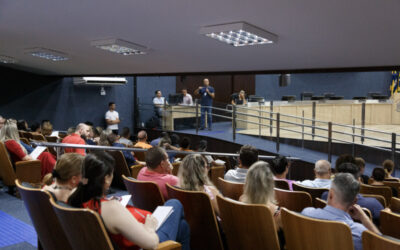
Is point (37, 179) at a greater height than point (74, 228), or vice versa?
point (74, 228)

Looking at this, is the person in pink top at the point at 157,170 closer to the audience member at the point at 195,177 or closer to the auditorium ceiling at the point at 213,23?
the audience member at the point at 195,177

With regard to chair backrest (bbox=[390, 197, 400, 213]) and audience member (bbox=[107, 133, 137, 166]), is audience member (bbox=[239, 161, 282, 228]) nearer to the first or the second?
chair backrest (bbox=[390, 197, 400, 213])

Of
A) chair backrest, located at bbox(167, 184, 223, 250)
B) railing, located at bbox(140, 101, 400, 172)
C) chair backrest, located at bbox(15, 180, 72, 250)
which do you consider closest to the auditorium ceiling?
chair backrest, located at bbox(167, 184, 223, 250)

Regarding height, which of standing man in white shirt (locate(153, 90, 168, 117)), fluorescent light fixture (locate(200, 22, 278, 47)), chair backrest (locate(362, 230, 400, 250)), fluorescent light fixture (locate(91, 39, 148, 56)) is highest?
fluorescent light fixture (locate(91, 39, 148, 56))

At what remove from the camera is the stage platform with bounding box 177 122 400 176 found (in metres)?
6.71

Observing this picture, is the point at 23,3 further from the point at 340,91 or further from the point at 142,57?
the point at 340,91

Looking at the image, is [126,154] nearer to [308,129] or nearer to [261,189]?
[261,189]

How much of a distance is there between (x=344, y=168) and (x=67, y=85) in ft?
29.8

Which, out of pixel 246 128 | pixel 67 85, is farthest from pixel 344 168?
pixel 67 85

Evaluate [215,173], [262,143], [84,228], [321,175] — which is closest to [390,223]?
[321,175]

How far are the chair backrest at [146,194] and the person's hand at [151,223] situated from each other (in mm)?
612

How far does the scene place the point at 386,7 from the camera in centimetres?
282

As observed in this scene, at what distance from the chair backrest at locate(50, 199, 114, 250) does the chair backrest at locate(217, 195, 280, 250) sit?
81 centimetres

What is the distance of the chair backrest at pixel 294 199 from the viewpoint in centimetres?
263
